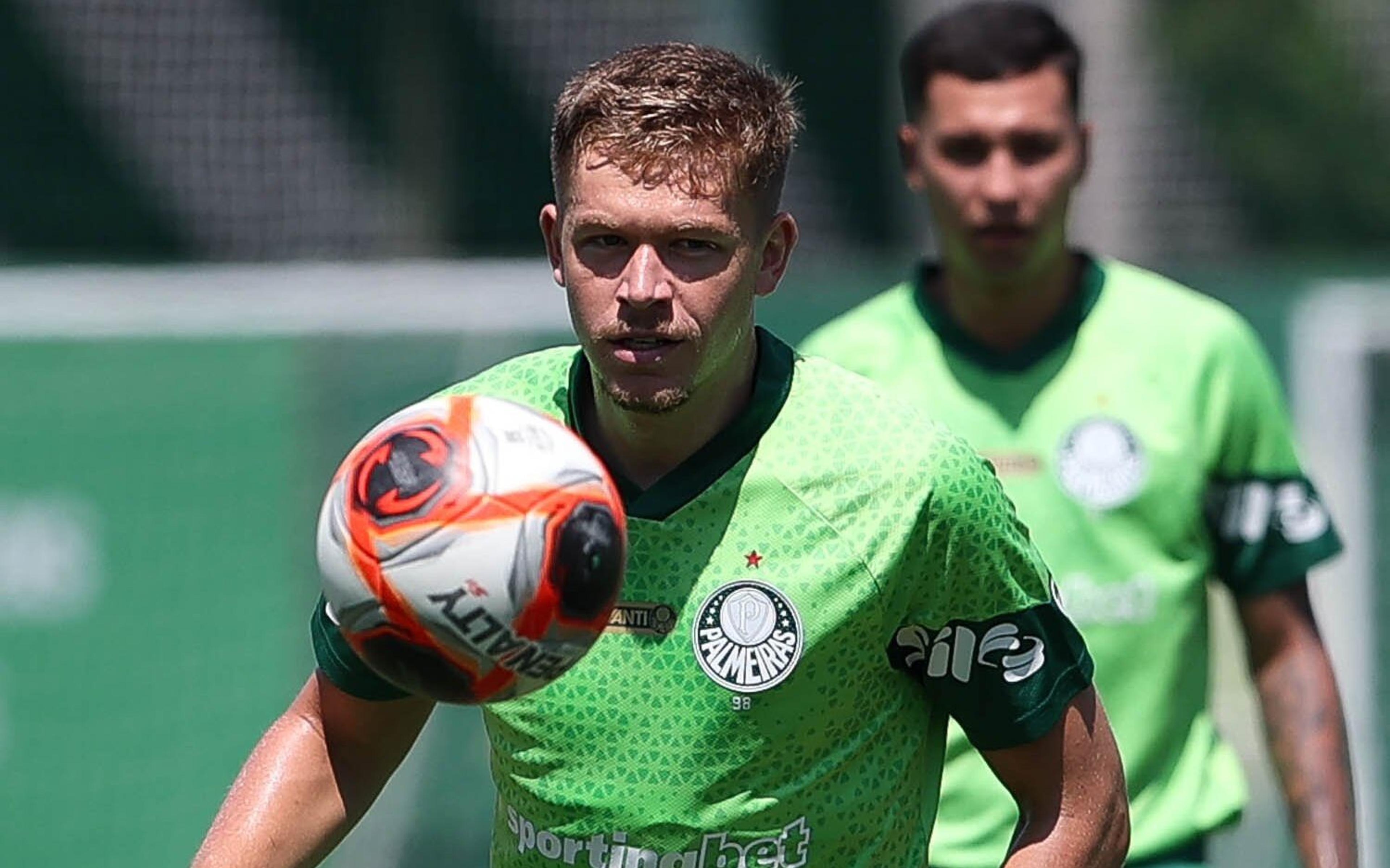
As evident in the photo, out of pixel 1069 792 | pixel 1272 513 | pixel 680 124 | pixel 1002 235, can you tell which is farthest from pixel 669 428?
pixel 1272 513

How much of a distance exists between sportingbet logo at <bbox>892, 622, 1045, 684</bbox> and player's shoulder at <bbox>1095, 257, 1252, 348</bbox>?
1.79 meters

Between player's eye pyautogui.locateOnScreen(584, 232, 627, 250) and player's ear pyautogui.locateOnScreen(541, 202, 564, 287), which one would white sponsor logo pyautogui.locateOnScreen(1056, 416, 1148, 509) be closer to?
player's ear pyautogui.locateOnScreen(541, 202, 564, 287)

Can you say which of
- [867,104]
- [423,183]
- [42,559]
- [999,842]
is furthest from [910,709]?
[867,104]

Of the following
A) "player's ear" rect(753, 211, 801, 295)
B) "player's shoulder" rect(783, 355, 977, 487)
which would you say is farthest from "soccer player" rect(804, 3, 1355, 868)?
"player's ear" rect(753, 211, 801, 295)

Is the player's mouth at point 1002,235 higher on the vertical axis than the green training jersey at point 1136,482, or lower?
higher

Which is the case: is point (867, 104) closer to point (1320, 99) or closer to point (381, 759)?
point (1320, 99)

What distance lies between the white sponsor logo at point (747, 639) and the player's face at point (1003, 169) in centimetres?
183

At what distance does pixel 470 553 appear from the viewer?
9.74ft

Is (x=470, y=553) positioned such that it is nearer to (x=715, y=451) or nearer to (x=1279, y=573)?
(x=715, y=451)

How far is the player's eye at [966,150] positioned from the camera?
16.7ft

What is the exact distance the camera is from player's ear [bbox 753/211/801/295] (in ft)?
11.1

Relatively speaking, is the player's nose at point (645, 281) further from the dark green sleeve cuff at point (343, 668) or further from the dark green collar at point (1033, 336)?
the dark green collar at point (1033, 336)

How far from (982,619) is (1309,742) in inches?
65.2

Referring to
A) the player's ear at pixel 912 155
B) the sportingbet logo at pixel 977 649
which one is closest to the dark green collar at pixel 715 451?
the sportingbet logo at pixel 977 649
